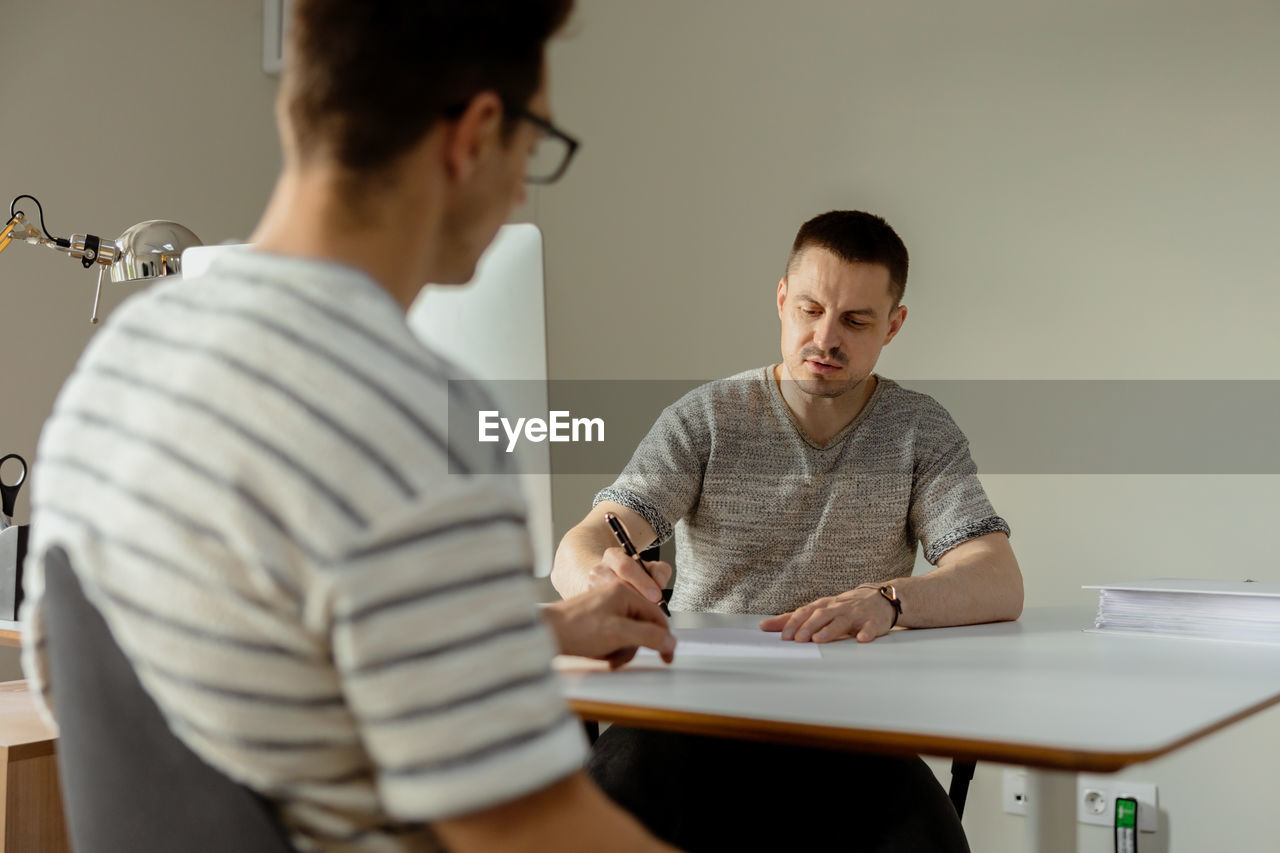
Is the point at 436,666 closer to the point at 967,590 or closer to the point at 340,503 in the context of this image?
the point at 340,503

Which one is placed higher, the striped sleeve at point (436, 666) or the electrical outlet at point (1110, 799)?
the striped sleeve at point (436, 666)

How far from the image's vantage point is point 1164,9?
2.43 metres

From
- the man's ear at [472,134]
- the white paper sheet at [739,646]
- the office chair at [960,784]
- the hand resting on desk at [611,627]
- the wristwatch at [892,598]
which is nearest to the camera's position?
the man's ear at [472,134]

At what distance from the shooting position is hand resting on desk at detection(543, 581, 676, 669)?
42.4 inches

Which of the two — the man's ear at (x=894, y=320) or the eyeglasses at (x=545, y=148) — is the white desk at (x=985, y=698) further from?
the man's ear at (x=894, y=320)

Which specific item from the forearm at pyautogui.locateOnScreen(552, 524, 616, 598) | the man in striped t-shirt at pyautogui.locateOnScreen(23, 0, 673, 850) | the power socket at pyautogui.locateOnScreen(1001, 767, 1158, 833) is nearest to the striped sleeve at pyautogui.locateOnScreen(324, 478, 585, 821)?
the man in striped t-shirt at pyautogui.locateOnScreen(23, 0, 673, 850)

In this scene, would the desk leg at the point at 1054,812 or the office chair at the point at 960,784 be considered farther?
the office chair at the point at 960,784

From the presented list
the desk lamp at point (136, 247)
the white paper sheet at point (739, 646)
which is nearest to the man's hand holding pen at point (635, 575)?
Result: the white paper sheet at point (739, 646)

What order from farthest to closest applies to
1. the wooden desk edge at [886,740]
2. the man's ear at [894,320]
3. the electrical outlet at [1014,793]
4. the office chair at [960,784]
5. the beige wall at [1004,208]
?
the electrical outlet at [1014,793], the beige wall at [1004,208], the man's ear at [894,320], the office chair at [960,784], the wooden desk edge at [886,740]

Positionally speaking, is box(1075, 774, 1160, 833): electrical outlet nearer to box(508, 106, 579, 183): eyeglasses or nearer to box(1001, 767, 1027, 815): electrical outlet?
box(1001, 767, 1027, 815): electrical outlet

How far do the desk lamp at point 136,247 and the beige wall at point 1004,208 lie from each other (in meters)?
1.40

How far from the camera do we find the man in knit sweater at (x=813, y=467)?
1.86 metres

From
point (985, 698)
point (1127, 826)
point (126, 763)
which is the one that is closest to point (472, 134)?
point (126, 763)

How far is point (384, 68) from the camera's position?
584 mm
